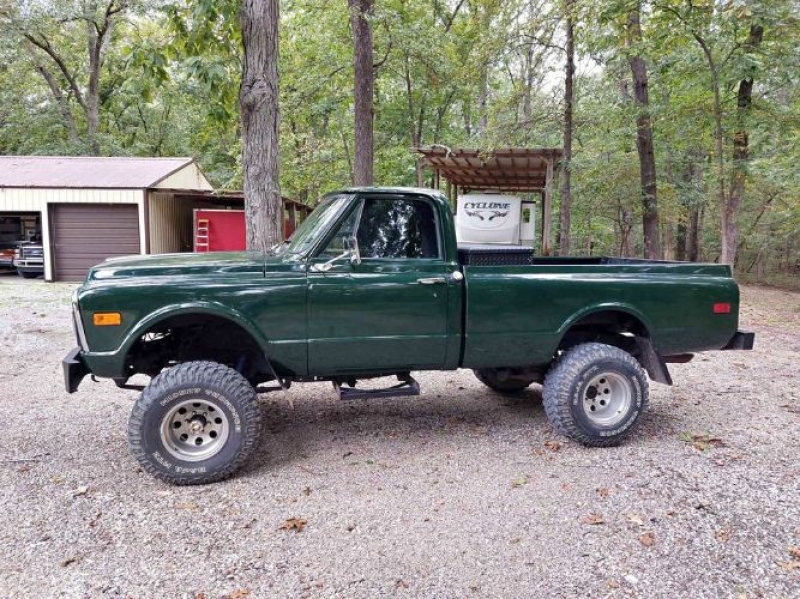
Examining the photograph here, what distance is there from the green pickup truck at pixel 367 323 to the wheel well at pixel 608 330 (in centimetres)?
1

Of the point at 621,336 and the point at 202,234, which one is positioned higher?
the point at 202,234

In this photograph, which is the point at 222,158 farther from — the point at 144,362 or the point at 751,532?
the point at 751,532

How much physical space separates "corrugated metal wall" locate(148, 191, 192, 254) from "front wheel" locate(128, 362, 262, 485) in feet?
45.6

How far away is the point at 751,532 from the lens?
300 cm

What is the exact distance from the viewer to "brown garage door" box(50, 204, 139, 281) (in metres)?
16.0

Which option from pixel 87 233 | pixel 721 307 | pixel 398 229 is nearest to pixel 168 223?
pixel 87 233

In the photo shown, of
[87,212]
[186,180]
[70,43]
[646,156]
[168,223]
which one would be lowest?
[168,223]

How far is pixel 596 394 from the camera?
433 centimetres

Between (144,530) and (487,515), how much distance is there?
193 cm

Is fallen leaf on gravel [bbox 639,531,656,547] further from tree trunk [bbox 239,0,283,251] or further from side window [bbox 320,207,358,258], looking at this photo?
tree trunk [bbox 239,0,283,251]

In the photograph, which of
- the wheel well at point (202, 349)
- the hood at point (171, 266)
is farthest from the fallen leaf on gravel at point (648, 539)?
the hood at point (171, 266)

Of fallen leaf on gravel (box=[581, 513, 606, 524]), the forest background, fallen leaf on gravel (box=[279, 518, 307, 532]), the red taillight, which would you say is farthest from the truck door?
the forest background

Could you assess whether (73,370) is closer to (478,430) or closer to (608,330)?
(478,430)

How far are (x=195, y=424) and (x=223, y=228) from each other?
43.8 feet
